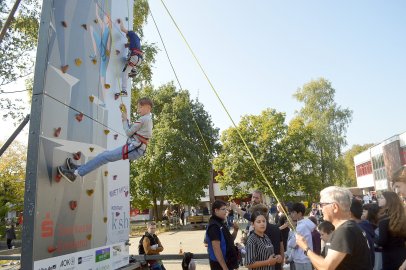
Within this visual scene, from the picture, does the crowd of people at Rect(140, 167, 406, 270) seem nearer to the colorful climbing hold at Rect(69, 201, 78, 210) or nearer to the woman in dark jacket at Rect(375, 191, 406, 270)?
the woman in dark jacket at Rect(375, 191, 406, 270)

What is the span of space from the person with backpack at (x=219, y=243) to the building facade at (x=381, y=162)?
33045 mm

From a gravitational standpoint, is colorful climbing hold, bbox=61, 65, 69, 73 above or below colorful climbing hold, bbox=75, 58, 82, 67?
below


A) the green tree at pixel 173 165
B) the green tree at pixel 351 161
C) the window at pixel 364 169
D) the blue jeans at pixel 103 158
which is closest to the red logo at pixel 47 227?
the blue jeans at pixel 103 158

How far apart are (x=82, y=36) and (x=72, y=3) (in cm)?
39

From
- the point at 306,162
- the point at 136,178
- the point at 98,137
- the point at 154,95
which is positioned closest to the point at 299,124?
the point at 306,162

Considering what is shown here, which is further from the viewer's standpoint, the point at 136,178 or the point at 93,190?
the point at 136,178

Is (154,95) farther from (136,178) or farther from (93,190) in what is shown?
(93,190)

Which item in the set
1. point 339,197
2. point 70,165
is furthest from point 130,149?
point 339,197

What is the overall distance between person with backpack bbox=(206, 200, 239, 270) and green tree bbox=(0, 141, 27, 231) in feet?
99.4

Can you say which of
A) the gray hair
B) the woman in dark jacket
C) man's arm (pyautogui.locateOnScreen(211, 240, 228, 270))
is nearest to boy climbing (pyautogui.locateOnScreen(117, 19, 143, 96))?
man's arm (pyautogui.locateOnScreen(211, 240, 228, 270))

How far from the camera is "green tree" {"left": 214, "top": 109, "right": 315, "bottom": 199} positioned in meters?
34.6

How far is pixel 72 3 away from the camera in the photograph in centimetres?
387

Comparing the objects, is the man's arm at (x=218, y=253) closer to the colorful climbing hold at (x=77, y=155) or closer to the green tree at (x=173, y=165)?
the colorful climbing hold at (x=77, y=155)

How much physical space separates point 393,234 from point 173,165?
26362 millimetres
